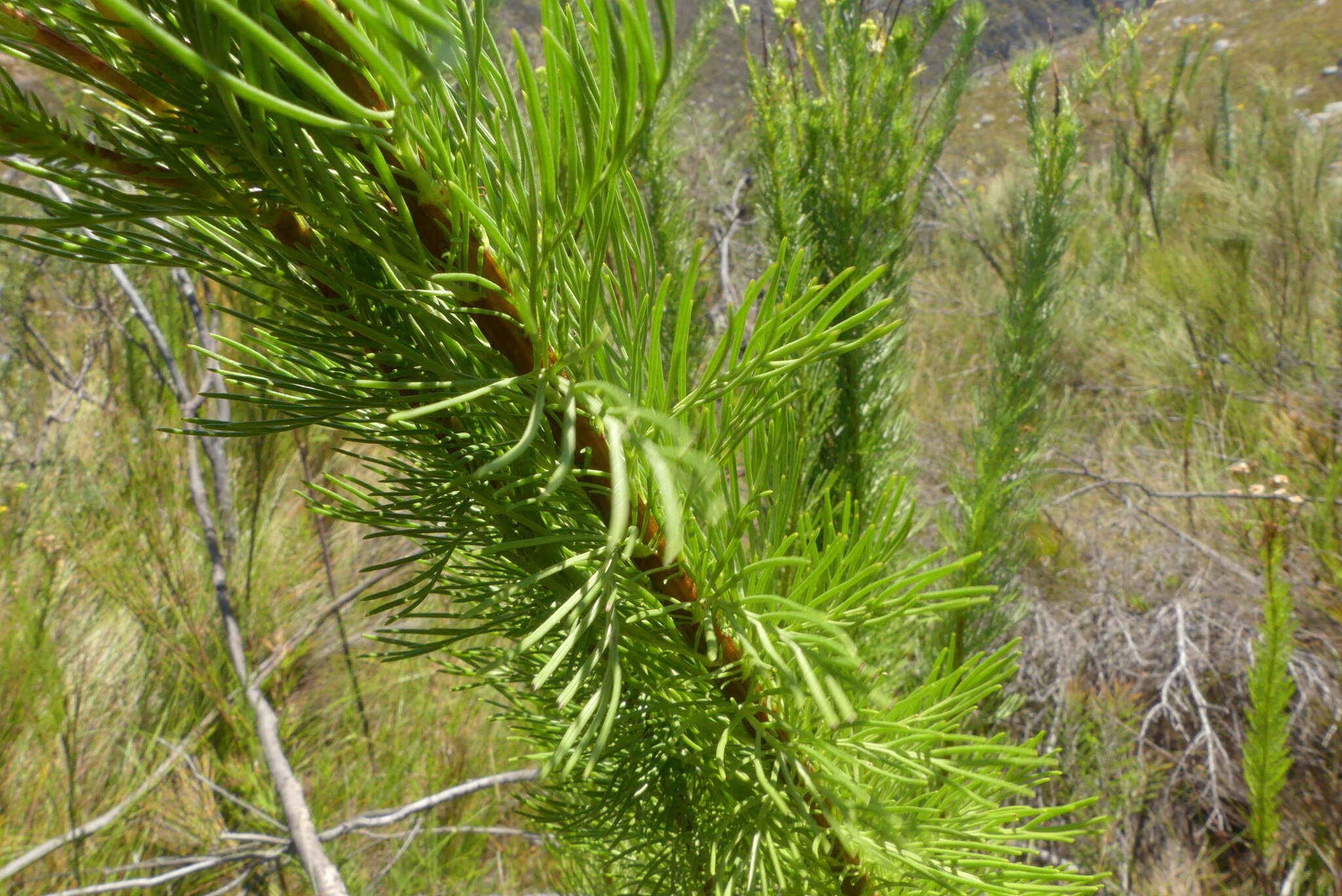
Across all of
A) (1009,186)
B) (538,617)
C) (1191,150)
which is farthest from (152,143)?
(1191,150)

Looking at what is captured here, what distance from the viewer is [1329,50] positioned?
314 inches

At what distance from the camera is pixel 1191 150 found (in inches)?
254

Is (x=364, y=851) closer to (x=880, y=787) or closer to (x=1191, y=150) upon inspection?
(x=880, y=787)

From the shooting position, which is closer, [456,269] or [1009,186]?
[456,269]

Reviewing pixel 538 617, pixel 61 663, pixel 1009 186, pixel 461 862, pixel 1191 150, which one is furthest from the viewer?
pixel 1191 150

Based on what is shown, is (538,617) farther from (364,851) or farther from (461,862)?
(364,851)

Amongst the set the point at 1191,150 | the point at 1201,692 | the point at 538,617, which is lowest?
the point at 1201,692

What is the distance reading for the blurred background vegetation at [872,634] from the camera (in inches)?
46.8

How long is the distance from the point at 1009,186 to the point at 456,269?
14.0ft

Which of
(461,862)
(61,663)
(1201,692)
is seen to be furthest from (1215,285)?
(61,663)

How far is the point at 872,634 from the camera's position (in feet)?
2.34

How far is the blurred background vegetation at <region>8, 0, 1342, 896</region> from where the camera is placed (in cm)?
119

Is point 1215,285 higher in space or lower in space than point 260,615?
higher

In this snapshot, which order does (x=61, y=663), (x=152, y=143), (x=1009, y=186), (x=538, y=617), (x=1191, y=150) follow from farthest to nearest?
(x=1191, y=150) → (x=1009, y=186) → (x=61, y=663) → (x=538, y=617) → (x=152, y=143)
